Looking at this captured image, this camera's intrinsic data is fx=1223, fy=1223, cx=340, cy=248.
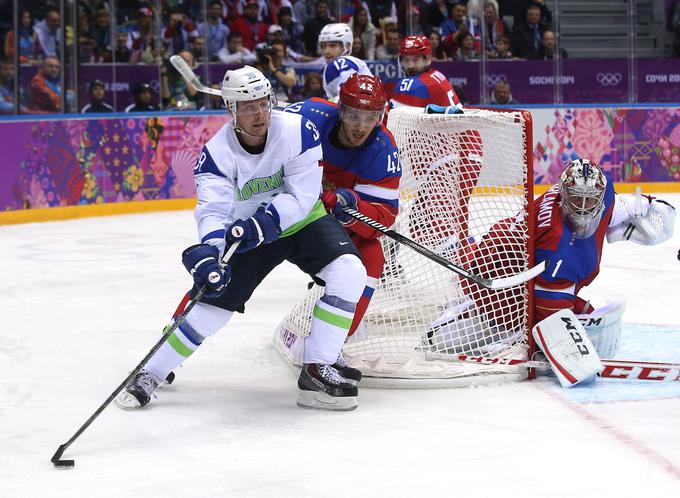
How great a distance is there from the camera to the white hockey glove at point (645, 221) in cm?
384

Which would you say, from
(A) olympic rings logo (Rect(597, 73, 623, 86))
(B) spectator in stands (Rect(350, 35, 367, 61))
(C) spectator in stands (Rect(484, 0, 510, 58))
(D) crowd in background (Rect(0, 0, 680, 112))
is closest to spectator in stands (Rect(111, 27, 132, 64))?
(D) crowd in background (Rect(0, 0, 680, 112))

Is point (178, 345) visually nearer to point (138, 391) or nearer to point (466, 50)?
point (138, 391)

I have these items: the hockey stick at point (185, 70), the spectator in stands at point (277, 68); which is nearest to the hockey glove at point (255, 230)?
the hockey stick at point (185, 70)

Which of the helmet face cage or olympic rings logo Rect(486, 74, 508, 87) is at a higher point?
the helmet face cage

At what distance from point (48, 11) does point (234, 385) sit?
5.08m

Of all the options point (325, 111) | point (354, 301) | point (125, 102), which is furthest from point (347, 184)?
point (125, 102)

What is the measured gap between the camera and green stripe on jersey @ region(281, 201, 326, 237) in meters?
3.42

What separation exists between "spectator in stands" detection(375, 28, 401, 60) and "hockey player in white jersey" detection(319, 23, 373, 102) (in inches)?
136

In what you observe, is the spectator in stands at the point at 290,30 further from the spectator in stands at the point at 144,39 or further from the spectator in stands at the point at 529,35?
the spectator in stands at the point at 529,35

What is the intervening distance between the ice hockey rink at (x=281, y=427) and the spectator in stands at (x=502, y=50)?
14.7ft

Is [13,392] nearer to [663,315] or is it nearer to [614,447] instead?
[614,447]

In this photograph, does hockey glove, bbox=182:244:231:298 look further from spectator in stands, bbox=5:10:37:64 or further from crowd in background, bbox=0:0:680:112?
spectator in stands, bbox=5:10:37:64

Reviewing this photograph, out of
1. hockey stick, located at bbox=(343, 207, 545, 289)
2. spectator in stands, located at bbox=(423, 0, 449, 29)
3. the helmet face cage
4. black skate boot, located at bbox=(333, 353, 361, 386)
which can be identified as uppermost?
spectator in stands, located at bbox=(423, 0, 449, 29)

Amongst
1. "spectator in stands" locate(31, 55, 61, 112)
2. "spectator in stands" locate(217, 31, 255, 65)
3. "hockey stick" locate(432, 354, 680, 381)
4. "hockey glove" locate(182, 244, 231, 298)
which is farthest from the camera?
"spectator in stands" locate(217, 31, 255, 65)
